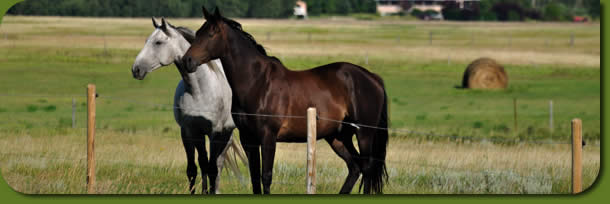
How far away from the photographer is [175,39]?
1142cm

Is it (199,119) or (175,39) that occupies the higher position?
(175,39)

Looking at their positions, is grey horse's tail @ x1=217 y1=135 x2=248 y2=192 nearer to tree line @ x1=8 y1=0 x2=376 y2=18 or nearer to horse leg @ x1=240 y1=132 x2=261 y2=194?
horse leg @ x1=240 y1=132 x2=261 y2=194

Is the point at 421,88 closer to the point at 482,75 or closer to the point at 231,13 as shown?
the point at 482,75

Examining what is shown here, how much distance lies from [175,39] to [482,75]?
24.1 meters

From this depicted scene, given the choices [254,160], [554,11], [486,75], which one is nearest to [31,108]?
[554,11]

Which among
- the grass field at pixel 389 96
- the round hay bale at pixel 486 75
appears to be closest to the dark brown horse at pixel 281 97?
the grass field at pixel 389 96

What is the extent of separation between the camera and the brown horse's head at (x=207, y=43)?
9961 millimetres

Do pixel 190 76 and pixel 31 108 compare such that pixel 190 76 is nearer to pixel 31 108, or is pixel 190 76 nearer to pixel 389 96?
pixel 31 108

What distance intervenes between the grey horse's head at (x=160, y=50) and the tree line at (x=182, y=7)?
773 cm

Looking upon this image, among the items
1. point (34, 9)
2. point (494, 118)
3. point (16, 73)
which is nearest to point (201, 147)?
point (34, 9)

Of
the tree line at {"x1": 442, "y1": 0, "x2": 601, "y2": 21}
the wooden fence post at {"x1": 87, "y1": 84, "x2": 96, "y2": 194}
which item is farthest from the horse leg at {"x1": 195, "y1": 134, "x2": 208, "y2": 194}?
the tree line at {"x1": 442, "y1": 0, "x2": 601, "y2": 21}

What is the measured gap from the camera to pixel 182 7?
66.6ft

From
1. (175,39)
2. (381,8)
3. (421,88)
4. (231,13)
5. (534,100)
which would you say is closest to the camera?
(175,39)

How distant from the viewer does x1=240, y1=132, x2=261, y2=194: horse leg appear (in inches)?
410
